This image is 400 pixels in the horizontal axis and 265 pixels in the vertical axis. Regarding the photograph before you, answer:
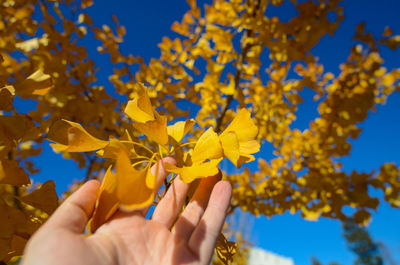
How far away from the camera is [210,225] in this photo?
1.87 feet

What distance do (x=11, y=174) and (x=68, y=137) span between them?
7.3 inches

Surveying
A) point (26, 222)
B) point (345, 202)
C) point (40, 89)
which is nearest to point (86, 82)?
point (40, 89)

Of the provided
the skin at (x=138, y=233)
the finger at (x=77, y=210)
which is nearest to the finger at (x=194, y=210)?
the skin at (x=138, y=233)

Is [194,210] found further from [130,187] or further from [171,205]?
[130,187]

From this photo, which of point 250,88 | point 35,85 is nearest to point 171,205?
point 35,85

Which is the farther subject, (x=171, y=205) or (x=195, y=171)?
(x=171, y=205)

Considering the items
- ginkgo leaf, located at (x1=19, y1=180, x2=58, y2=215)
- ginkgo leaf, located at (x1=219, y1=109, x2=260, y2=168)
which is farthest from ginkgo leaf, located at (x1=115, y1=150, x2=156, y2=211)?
ginkgo leaf, located at (x1=19, y1=180, x2=58, y2=215)

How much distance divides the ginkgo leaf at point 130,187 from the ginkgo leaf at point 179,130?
222mm

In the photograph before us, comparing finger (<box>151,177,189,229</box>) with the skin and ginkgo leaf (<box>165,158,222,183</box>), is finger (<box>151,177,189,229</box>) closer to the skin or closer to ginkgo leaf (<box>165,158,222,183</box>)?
the skin

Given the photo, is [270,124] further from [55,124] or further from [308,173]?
[55,124]

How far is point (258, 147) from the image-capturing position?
1.74 feet

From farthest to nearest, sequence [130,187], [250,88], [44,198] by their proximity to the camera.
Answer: [250,88] → [44,198] → [130,187]

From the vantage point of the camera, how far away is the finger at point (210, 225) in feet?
1.85

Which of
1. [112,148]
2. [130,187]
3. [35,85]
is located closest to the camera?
[130,187]
